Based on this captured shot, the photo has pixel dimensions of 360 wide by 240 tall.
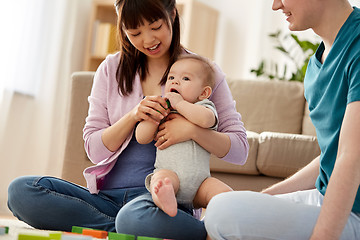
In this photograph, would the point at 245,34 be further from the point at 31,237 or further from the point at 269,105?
the point at 31,237

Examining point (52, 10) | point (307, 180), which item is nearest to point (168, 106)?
point (307, 180)

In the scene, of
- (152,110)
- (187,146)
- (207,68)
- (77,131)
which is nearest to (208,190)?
A: (187,146)

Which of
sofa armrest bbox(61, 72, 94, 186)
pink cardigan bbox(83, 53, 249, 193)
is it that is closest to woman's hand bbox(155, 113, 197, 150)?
pink cardigan bbox(83, 53, 249, 193)

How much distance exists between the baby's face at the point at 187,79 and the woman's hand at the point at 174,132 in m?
0.08

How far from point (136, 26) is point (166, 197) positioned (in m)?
0.53

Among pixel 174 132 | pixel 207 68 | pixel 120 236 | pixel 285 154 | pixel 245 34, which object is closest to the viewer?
pixel 120 236

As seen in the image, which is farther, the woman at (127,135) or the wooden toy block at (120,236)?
the woman at (127,135)

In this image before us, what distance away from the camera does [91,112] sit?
165 centimetres

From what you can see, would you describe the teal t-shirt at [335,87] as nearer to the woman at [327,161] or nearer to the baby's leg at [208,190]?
the woman at [327,161]

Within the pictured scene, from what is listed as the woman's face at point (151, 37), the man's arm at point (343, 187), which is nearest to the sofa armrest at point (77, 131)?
the woman's face at point (151, 37)

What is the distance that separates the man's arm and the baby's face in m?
0.56

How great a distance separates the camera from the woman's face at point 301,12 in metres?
1.18

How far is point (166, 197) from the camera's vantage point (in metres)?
1.26

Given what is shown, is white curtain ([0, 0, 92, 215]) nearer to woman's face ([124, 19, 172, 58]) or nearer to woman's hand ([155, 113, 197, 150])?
woman's face ([124, 19, 172, 58])
